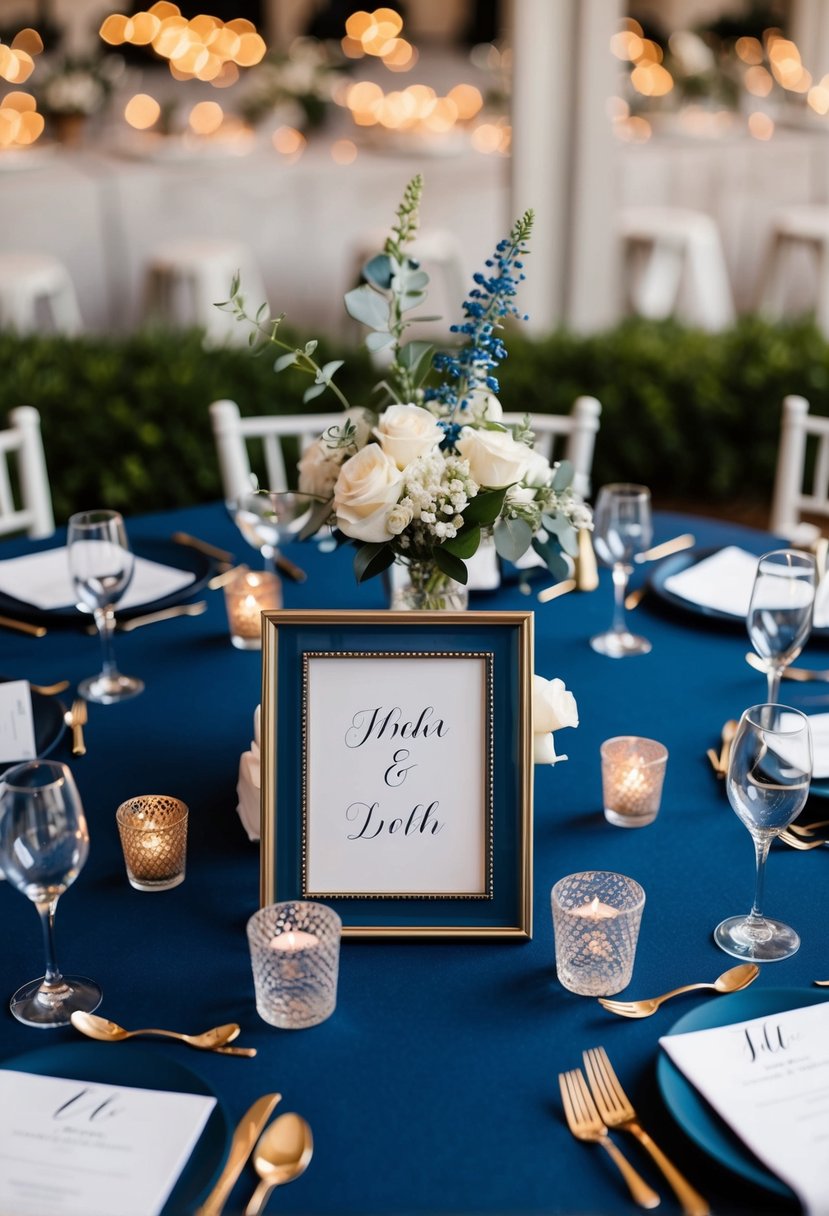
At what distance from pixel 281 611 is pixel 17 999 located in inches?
16.0

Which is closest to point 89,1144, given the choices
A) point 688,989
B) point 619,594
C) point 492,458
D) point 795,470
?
point 688,989

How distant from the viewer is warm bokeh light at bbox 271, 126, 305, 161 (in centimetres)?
626

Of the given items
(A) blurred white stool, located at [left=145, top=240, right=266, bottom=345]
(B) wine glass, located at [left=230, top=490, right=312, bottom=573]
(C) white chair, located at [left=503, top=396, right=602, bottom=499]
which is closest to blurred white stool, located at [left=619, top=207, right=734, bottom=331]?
(A) blurred white stool, located at [left=145, top=240, right=266, bottom=345]

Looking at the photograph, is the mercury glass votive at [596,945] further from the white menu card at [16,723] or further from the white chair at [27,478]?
the white chair at [27,478]

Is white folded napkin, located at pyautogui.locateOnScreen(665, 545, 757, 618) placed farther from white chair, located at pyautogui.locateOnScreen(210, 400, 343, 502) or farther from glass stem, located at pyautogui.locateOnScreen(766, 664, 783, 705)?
white chair, located at pyautogui.locateOnScreen(210, 400, 343, 502)

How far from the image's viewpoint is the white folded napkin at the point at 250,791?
1.33m

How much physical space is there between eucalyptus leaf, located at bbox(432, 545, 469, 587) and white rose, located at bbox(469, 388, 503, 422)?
19 centimetres

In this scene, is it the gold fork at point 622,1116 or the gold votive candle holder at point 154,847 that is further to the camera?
the gold votive candle holder at point 154,847

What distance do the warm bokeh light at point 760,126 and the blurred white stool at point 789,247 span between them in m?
0.62

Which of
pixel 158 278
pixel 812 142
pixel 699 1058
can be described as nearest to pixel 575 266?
pixel 158 278

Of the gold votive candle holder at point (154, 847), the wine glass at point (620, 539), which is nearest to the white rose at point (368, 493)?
the gold votive candle holder at point (154, 847)

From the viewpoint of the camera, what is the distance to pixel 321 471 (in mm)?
1472

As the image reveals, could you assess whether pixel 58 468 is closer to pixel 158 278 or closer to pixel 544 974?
pixel 158 278

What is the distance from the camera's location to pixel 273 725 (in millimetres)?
1203
